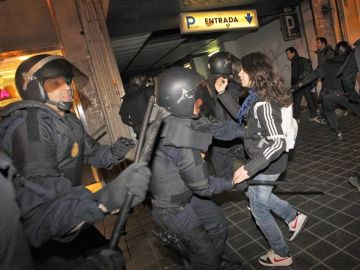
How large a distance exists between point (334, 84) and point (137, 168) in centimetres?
658

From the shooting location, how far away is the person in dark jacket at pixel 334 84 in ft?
21.0

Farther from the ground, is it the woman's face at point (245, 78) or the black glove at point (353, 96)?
the woman's face at point (245, 78)

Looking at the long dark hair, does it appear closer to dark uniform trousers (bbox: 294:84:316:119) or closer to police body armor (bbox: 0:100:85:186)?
police body armor (bbox: 0:100:85:186)

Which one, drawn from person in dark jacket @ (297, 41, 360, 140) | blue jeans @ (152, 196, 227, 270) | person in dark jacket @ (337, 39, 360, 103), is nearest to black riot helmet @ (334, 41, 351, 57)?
person in dark jacket @ (297, 41, 360, 140)

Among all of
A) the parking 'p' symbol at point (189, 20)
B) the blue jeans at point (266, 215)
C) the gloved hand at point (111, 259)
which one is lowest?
the blue jeans at point (266, 215)

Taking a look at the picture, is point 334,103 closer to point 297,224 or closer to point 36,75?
point 297,224

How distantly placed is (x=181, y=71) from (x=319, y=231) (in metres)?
2.66

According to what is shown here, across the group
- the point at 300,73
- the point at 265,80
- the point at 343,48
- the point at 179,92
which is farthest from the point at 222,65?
the point at 300,73

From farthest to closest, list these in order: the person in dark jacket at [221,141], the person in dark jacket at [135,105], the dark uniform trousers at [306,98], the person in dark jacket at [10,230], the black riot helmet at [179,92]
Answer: the dark uniform trousers at [306,98] → the person in dark jacket at [135,105] → the person in dark jacket at [221,141] → the black riot helmet at [179,92] → the person in dark jacket at [10,230]

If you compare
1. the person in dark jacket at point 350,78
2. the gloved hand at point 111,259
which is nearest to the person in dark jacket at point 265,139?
the gloved hand at point 111,259

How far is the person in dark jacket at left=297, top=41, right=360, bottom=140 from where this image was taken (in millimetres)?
6414

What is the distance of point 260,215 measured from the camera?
2.81 meters

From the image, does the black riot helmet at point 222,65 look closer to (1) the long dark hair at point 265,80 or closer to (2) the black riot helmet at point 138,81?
(1) the long dark hair at point 265,80

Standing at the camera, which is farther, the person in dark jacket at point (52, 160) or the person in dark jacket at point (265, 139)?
the person in dark jacket at point (265, 139)
